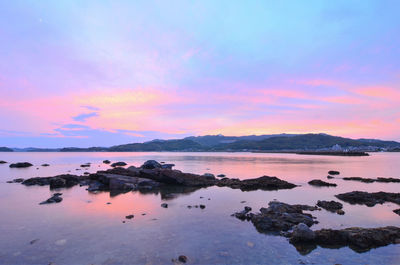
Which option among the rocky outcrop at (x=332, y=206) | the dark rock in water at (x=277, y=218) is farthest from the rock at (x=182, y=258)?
the rocky outcrop at (x=332, y=206)

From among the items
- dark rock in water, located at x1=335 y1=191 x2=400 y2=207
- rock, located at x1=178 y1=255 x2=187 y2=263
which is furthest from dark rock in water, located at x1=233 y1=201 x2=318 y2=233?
dark rock in water, located at x1=335 y1=191 x2=400 y2=207

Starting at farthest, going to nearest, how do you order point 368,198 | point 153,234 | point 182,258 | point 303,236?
point 368,198 < point 153,234 < point 303,236 < point 182,258

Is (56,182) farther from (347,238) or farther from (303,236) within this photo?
(347,238)

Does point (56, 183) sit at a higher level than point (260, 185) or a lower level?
higher

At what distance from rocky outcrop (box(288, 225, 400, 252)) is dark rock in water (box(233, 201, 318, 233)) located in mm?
1909

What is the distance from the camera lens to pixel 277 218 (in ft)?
57.0

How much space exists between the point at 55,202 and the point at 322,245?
80.0 ft

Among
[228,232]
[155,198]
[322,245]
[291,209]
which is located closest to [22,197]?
[155,198]

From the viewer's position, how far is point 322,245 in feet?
44.2

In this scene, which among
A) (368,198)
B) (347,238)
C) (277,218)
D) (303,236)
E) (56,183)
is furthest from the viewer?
(56,183)

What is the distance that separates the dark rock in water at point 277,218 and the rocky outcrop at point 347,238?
1909 millimetres

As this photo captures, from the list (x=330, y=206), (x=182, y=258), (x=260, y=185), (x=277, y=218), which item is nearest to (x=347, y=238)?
(x=277, y=218)

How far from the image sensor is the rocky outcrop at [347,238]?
526 inches

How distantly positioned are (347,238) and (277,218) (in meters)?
4.57
